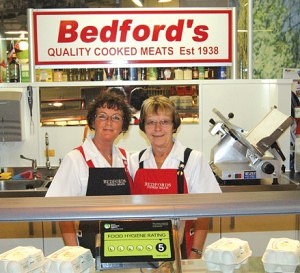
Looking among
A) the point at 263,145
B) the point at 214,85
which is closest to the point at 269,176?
the point at 263,145

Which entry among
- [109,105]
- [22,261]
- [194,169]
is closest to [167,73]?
[109,105]

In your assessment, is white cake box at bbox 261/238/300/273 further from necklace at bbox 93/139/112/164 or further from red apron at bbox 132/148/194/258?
necklace at bbox 93/139/112/164

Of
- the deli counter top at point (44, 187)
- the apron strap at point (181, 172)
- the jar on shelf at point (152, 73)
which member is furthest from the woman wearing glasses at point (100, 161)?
Answer: the jar on shelf at point (152, 73)

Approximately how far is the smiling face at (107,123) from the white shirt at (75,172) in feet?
0.23

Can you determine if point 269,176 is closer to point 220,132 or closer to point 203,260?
point 220,132

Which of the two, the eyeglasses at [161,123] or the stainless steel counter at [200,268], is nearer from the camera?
the stainless steel counter at [200,268]

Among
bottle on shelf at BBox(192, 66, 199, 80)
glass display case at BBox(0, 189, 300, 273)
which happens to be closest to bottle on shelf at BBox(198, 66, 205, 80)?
bottle on shelf at BBox(192, 66, 199, 80)

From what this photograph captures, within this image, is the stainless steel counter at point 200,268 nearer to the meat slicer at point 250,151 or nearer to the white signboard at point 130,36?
the meat slicer at point 250,151

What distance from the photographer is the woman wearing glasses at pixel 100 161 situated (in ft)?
7.53

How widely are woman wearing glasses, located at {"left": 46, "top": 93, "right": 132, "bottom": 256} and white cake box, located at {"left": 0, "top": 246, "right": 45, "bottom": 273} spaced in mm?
788

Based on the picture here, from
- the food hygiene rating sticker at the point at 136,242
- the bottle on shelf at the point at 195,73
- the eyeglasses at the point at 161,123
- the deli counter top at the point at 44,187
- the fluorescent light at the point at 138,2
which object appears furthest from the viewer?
the fluorescent light at the point at 138,2

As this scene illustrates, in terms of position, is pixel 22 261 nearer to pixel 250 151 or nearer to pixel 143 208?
pixel 143 208

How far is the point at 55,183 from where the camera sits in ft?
7.38

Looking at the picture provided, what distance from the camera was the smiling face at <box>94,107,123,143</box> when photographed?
2.53 meters
